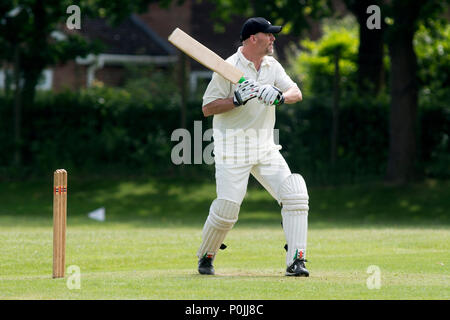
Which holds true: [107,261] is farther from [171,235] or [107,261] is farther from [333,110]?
[333,110]

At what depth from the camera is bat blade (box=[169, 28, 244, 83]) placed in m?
7.83

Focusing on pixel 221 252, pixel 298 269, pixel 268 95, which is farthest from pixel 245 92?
pixel 221 252

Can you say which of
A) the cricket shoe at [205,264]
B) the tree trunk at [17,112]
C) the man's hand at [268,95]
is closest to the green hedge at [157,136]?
the tree trunk at [17,112]

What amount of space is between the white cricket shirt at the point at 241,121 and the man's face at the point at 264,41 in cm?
17

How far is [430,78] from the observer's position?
22.5 metres

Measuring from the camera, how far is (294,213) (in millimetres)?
7902

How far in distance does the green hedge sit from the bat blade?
1097 centimetres

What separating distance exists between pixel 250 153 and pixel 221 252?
9.33 feet

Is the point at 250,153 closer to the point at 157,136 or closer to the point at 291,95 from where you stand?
the point at 291,95

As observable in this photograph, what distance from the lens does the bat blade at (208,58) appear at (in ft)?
25.7

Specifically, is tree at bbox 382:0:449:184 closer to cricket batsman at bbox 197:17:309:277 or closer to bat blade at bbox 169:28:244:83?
cricket batsman at bbox 197:17:309:277

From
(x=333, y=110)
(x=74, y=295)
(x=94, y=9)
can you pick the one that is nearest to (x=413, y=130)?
(x=333, y=110)

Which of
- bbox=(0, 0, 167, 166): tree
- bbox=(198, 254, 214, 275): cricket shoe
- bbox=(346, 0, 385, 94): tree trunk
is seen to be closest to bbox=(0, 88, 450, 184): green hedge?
bbox=(0, 0, 167, 166): tree
